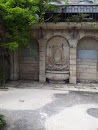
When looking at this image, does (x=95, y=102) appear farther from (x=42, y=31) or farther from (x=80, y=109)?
(x=42, y=31)

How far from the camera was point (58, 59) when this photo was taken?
8.12 metres

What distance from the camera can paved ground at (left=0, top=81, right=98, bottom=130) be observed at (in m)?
3.48

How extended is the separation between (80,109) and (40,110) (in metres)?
1.23

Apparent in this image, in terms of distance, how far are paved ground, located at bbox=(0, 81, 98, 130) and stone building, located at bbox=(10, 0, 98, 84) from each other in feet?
5.79

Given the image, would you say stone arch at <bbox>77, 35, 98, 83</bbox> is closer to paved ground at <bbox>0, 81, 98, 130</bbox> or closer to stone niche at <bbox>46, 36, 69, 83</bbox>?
stone niche at <bbox>46, 36, 69, 83</bbox>

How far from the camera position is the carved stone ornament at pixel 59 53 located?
26.7ft

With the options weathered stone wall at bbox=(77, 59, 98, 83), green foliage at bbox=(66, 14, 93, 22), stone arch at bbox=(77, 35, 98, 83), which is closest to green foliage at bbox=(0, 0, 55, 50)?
green foliage at bbox=(66, 14, 93, 22)

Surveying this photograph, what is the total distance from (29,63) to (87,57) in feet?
11.1

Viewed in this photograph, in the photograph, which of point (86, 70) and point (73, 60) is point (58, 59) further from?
point (86, 70)

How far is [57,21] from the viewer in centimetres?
755

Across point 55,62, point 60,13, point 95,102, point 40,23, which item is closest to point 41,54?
point 55,62

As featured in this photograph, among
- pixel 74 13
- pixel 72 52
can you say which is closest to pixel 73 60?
pixel 72 52

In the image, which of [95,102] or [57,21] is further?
[57,21]

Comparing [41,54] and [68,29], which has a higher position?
[68,29]
